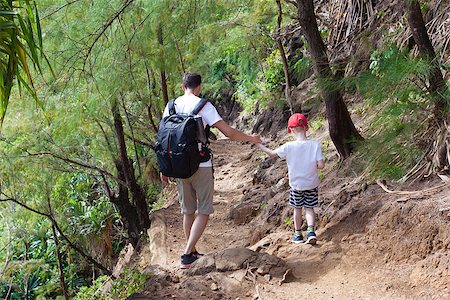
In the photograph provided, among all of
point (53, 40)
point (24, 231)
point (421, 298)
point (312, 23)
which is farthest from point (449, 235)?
point (24, 231)

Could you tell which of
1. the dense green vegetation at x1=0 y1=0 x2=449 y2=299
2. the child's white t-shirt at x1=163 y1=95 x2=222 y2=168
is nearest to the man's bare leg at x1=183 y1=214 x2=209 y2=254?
the child's white t-shirt at x1=163 y1=95 x2=222 y2=168

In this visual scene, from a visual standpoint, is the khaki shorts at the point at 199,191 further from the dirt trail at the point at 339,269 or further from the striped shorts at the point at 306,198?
the striped shorts at the point at 306,198

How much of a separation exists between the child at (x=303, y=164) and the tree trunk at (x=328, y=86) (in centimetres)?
102

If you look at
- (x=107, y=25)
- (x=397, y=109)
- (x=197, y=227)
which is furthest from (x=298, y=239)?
(x=107, y=25)

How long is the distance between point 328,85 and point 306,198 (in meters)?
1.43

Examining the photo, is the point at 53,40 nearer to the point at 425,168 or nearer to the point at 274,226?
the point at 274,226

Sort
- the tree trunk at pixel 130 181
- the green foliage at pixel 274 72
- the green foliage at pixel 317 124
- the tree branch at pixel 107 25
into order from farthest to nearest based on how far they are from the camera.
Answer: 1. the green foliage at pixel 274 72
2. the green foliage at pixel 317 124
3. the tree trunk at pixel 130 181
4. the tree branch at pixel 107 25

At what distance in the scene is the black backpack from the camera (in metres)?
4.34

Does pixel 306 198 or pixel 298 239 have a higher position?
pixel 306 198

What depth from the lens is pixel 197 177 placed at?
4.62 m

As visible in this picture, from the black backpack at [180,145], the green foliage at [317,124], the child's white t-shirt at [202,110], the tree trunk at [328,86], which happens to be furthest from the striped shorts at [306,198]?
the green foliage at [317,124]

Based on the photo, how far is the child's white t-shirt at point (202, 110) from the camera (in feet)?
14.7

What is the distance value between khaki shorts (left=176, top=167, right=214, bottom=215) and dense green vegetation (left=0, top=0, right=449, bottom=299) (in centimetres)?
95

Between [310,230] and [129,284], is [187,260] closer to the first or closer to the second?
[129,284]
